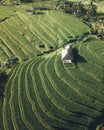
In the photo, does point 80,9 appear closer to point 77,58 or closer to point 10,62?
point 77,58

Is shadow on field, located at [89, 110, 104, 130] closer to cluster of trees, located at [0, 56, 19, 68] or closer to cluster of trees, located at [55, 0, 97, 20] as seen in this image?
cluster of trees, located at [0, 56, 19, 68]

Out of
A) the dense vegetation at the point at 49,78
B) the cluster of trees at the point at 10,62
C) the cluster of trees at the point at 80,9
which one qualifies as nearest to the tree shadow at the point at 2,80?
the dense vegetation at the point at 49,78

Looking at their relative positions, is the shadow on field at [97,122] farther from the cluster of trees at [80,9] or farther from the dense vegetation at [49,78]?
the cluster of trees at [80,9]

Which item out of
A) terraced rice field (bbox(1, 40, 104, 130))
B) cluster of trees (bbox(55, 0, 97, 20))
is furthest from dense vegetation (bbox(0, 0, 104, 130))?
cluster of trees (bbox(55, 0, 97, 20))

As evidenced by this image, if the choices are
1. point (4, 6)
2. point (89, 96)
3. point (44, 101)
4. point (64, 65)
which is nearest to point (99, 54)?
point (64, 65)

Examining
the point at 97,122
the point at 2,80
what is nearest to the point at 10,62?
the point at 2,80

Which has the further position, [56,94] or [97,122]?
[56,94]
